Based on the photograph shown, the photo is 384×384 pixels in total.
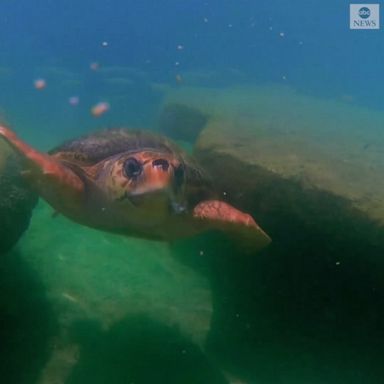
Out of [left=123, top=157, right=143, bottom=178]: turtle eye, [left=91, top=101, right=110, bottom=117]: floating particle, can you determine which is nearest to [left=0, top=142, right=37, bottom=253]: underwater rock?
[left=123, top=157, right=143, bottom=178]: turtle eye

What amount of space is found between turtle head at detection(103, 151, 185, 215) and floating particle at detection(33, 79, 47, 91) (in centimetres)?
2968

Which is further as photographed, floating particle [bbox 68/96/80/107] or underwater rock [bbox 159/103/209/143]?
floating particle [bbox 68/96/80/107]

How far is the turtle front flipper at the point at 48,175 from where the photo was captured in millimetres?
4164

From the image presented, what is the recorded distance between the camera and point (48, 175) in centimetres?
415

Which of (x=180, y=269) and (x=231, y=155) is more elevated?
(x=231, y=155)

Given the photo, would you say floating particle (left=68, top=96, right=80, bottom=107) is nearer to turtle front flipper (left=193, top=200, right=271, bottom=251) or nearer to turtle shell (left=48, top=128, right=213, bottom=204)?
turtle shell (left=48, top=128, right=213, bottom=204)

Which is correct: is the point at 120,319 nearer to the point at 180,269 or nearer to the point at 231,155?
the point at 180,269

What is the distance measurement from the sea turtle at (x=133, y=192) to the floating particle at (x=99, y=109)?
2079cm

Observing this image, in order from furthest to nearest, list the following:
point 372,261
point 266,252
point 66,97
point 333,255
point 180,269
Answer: point 66,97
point 180,269
point 266,252
point 333,255
point 372,261

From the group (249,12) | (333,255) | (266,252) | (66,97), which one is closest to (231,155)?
(266,252)

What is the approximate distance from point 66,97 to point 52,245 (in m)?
24.5

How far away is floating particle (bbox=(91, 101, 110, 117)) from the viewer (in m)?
25.3

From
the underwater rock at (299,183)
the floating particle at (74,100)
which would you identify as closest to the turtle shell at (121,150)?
the underwater rock at (299,183)

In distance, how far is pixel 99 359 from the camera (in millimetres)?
4270
